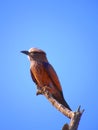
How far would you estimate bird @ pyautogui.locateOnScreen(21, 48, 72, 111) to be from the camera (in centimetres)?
888

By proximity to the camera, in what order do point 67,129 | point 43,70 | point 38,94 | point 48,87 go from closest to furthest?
point 67,129, point 38,94, point 48,87, point 43,70

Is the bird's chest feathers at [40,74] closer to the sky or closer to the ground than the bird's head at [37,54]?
closer to the ground

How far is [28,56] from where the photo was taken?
977 centimetres

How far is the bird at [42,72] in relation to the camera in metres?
8.88

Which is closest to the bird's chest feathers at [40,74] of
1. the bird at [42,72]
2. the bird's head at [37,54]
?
the bird at [42,72]

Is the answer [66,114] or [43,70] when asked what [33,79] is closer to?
[43,70]

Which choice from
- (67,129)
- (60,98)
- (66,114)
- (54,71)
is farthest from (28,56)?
(67,129)

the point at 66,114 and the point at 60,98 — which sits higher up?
the point at 60,98

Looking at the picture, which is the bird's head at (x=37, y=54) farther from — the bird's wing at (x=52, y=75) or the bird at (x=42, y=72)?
the bird's wing at (x=52, y=75)

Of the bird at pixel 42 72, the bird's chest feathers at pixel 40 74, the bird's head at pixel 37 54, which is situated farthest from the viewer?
the bird's head at pixel 37 54

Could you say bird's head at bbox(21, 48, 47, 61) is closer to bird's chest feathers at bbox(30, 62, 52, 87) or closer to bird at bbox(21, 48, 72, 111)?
bird at bbox(21, 48, 72, 111)

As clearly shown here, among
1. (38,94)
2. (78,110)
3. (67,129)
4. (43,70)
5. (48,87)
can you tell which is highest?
(43,70)

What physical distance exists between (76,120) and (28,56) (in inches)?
215

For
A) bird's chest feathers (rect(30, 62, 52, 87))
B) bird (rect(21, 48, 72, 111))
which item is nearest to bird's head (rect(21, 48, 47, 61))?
bird (rect(21, 48, 72, 111))
